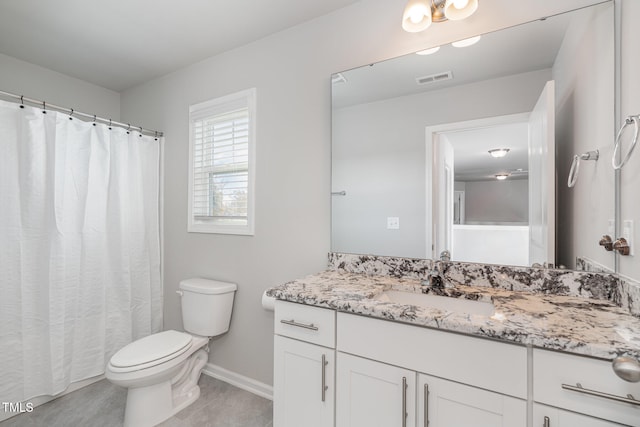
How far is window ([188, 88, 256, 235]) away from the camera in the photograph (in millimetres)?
2197

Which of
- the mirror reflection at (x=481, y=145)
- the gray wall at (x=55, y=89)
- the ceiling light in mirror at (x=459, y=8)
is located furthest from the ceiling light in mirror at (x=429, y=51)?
the gray wall at (x=55, y=89)

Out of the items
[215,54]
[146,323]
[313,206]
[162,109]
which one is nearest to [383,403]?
[313,206]

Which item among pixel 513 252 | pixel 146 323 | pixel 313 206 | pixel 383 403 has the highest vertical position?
pixel 313 206

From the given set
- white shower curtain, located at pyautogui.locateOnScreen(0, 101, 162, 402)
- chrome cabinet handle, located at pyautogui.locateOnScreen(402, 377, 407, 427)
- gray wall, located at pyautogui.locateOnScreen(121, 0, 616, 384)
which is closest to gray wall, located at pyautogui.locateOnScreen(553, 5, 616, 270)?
gray wall, located at pyautogui.locateOnScreen(121, 0, 616, 384)

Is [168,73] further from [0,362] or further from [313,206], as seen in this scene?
[0,362]

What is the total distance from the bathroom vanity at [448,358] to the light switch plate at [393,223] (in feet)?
1.10

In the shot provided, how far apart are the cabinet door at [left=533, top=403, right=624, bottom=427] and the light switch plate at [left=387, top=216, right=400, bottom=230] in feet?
3.15

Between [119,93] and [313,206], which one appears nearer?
[313,206]

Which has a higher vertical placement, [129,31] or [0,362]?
[129,31]

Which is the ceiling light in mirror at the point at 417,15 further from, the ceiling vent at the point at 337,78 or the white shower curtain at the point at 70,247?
the white shower curtain at the point at 70,247

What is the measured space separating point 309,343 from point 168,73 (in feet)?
8.62

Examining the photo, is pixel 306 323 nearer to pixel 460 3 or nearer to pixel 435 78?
pixel 435 78

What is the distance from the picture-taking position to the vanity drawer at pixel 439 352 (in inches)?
35.0

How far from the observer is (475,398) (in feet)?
3.06
